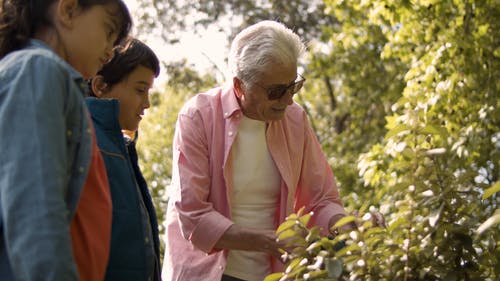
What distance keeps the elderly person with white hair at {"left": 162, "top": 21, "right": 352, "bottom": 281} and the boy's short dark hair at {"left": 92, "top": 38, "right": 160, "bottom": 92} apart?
0.30 metres

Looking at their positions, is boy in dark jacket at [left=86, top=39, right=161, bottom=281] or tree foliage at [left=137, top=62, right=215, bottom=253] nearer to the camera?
boy in dark jacket at [left=86, top=39, right=161, bottom=281]

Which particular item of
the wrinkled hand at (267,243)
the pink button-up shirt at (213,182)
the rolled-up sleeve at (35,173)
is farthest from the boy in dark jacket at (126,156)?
the rolled-up sleeve at (35,173)

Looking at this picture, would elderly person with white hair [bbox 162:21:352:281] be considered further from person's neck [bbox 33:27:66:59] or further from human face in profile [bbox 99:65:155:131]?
person's neck [bbox 33:27:66:59]

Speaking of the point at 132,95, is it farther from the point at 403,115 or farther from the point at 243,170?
the point at 403,115

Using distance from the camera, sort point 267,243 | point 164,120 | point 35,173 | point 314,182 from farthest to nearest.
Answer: point 164,120 → point 314,182 → point 267,243 → point 35,173

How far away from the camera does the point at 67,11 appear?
7.36 feet

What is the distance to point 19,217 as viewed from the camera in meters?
1.92

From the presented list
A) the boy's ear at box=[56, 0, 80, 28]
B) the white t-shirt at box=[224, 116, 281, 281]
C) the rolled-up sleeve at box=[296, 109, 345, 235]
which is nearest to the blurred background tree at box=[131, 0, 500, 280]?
the rolled-up sleeve at box=[296, 109, 345, 235]

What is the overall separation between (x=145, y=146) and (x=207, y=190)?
1030cm

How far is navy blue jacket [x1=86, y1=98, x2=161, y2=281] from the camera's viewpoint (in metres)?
2.69

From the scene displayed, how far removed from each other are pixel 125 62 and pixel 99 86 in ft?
0.40

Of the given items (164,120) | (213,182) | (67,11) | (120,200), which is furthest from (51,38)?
(164,120)

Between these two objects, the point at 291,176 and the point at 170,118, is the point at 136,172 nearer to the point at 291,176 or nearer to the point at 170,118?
the point at 291,176

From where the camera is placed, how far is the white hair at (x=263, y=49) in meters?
3.39
